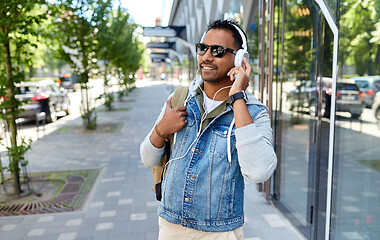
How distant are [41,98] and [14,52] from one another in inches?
328

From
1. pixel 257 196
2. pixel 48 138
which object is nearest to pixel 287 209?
pixel 257 196

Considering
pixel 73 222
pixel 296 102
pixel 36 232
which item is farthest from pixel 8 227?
pixel 296 102

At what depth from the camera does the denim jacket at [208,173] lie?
178cm

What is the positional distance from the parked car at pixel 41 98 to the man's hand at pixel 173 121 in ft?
40.1

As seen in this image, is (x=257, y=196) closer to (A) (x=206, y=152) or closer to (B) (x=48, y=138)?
(A) (x=206, y=152)

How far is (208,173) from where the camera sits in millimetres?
1787

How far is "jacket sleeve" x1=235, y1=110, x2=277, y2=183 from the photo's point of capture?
1.62 metres

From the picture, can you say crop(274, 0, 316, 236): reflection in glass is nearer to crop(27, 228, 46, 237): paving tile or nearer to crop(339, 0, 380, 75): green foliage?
crop(339, 0, 380, 75): green foliage

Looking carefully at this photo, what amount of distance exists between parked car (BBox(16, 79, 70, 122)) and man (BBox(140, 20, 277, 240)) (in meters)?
12.2

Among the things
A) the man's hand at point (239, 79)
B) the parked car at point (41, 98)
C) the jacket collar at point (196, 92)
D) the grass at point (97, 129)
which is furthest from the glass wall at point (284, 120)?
the parked car at point (41, 98)

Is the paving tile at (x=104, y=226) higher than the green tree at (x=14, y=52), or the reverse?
the green tree at (x=14, y=52)

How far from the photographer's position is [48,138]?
10.9m

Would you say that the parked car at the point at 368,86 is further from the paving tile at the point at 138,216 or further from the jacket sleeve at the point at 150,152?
the paving tile at the point at 138,216

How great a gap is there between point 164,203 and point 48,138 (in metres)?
9.91
